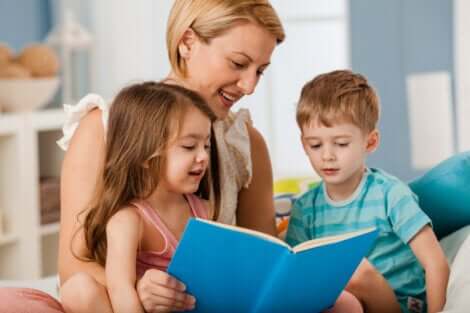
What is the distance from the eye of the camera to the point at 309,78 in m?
4.04

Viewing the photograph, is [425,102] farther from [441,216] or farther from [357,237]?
[357,237]

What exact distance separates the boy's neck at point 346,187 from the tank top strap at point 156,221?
38cm

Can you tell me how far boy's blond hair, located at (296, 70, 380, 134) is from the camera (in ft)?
6.54

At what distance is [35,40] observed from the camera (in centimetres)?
461

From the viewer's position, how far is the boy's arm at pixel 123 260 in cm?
167

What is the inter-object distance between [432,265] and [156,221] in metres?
0.49

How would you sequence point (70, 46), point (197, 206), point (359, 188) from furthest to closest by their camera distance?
point (70, 46) < point (359, 188) < point (197, 206)

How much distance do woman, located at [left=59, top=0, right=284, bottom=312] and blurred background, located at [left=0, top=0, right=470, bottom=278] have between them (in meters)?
1.72

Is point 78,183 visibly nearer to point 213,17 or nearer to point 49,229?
point 213,17

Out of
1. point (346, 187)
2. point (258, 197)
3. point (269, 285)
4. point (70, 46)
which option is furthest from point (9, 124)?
point (269, 285)

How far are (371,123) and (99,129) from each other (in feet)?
1.69

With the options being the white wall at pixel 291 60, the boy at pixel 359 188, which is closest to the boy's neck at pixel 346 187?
the boy at pixel 359 188

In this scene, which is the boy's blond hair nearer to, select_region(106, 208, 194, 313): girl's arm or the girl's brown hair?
the girl's brown hair

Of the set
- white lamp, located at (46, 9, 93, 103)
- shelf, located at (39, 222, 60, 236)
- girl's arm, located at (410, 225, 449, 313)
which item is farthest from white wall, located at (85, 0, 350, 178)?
girl's arm, located at (410, 225, 449, 313)
